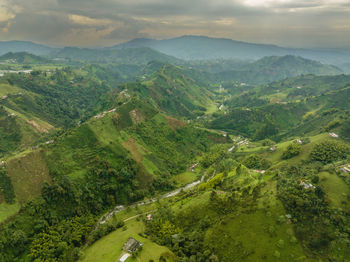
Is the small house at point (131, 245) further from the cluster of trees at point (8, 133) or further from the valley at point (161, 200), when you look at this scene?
the cluster of trees at point (8, 133)

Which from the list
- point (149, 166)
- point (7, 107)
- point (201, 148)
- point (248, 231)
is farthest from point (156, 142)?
point (7, 107)

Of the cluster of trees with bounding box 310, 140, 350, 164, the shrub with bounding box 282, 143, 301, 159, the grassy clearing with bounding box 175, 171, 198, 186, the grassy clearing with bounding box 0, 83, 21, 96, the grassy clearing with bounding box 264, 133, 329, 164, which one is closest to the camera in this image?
the cluster of trees with bounding box 310, 140, 350, 164

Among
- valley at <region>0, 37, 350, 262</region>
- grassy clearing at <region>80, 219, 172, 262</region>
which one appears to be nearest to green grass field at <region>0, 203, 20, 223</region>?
valley at <region>0, 37, 350, 262</region>

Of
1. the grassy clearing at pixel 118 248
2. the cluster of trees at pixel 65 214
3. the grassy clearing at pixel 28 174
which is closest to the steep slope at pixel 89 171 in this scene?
the grassy clearing at pixel 28 174

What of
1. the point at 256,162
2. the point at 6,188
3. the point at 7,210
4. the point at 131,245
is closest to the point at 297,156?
the point at 256,162

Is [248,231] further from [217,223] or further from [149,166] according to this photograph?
[149,166]

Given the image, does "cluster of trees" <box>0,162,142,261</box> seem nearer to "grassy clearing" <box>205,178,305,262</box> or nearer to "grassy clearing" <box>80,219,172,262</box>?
"grassy clearing" <box>80,219,172,262</box>
